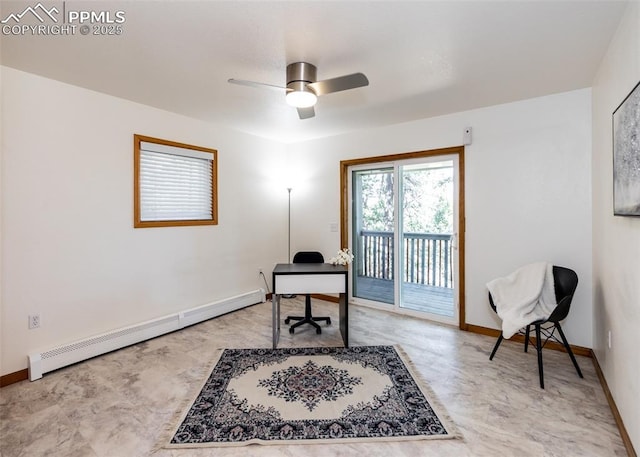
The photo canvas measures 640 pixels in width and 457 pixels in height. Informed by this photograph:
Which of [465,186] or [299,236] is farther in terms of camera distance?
[299,236]

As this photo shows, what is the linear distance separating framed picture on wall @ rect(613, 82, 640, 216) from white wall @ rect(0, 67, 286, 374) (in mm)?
3919

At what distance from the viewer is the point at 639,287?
63.4 inches

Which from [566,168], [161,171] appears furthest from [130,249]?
[566,168]

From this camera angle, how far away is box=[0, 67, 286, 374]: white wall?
2.49m

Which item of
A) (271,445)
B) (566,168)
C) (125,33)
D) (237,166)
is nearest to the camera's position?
(271,445)

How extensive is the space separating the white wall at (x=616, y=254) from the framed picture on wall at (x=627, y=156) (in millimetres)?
89

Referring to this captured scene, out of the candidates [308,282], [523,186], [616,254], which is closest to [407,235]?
[523,186]

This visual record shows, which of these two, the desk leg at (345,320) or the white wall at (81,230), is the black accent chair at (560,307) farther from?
the white wall at (81,230)

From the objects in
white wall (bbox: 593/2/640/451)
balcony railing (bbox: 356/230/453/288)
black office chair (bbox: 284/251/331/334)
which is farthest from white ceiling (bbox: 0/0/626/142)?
balcony railing (bbox: 356/230/453/288)

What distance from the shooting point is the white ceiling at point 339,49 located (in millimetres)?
1772

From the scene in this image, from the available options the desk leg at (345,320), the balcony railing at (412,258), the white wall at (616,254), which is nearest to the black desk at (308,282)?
the desk leg at (345,320)

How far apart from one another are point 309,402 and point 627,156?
2.51 metres

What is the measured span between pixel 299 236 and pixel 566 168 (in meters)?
3.55

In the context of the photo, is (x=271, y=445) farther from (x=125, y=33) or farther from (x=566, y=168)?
(x=566, y=168)
